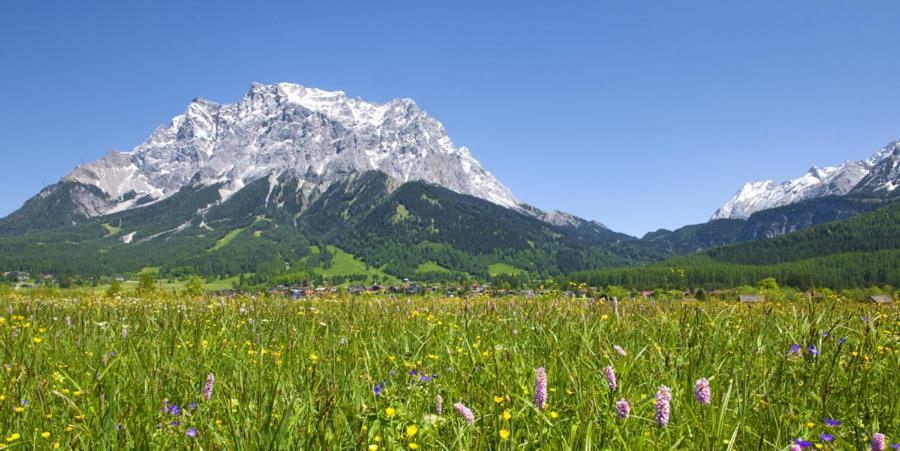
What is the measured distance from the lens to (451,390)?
12.7ft

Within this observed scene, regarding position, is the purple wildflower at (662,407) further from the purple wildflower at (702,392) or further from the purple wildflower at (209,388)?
the purple wildflower at (209,388)

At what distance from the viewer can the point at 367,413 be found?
3.28m

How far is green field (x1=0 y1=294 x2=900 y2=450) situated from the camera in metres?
2.94

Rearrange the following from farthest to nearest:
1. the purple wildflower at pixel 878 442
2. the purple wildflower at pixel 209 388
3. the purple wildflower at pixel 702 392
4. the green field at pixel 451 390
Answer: the purple wildflower at pixel 209 388
the green field at pixel 451 390
the purple wildflower at pixel 702 392
the purple wildflower at pixel 878 442

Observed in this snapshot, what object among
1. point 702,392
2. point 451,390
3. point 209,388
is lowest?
point 451,390

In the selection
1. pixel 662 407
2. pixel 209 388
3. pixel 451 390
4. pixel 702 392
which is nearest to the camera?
pixel 662 407

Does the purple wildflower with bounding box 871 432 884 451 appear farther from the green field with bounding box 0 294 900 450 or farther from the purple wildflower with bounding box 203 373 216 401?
the purple wildflower with bounding box 203 373 216 401

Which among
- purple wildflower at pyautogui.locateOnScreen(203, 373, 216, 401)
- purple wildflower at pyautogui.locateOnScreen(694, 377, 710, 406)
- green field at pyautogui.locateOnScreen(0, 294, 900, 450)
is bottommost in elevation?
green field at pyautogui.locateOnScreen(0, 294, 900, 450)

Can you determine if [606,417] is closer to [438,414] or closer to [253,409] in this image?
[438,414]

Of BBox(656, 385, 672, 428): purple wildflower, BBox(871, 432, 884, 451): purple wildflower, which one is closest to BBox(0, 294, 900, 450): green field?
BBox(656, 385, 672, 428): purple wildflower

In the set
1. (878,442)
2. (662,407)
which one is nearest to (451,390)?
(662,407)

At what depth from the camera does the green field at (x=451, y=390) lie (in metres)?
2.94

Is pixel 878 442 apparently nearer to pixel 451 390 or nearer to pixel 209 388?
pixel 451 390

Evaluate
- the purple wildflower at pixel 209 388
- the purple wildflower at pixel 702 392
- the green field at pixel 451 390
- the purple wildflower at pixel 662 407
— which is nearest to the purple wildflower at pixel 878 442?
the green field at pixel 451 390
